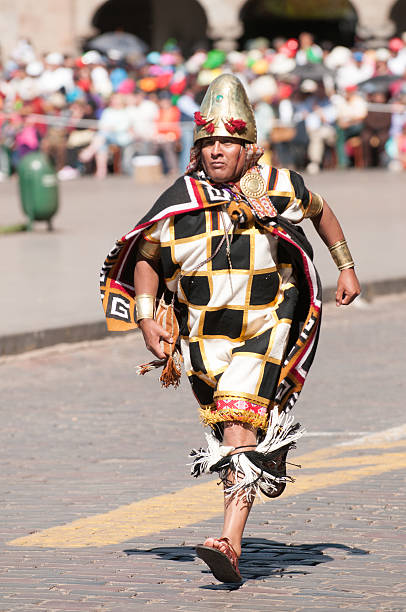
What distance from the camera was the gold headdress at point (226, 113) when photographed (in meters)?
5.52

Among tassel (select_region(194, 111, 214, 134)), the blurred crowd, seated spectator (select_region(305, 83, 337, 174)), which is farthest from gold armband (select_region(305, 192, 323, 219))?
seated spectator (select_region(305, 83, 337, 174))

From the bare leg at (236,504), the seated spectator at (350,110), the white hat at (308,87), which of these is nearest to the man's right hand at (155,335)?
the bare leg at (236,504)

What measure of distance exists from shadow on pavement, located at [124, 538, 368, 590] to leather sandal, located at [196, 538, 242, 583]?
0.15 metres

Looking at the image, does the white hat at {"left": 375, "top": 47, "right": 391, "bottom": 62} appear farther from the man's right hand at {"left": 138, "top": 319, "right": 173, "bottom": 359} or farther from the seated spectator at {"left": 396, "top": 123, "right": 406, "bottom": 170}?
the man's right hand at {"left": 138, "top": 319, "right": 173, "bottom": 359}

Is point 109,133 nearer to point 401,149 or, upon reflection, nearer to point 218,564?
point 401,149

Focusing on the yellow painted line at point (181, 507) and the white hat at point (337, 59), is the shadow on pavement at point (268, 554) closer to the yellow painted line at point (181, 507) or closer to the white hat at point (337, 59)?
the yellow painted line at point (181, 507)

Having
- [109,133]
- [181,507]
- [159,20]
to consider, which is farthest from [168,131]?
[181,507]

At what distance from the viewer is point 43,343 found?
11.8 m

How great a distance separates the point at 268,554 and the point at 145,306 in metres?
1.04

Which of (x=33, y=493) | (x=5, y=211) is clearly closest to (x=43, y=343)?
(x=33, y=493)

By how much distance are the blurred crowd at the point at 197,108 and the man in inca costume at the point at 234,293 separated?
23.5m

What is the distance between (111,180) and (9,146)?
2336 mm

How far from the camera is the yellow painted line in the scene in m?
6.19

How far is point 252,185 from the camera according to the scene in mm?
5531
